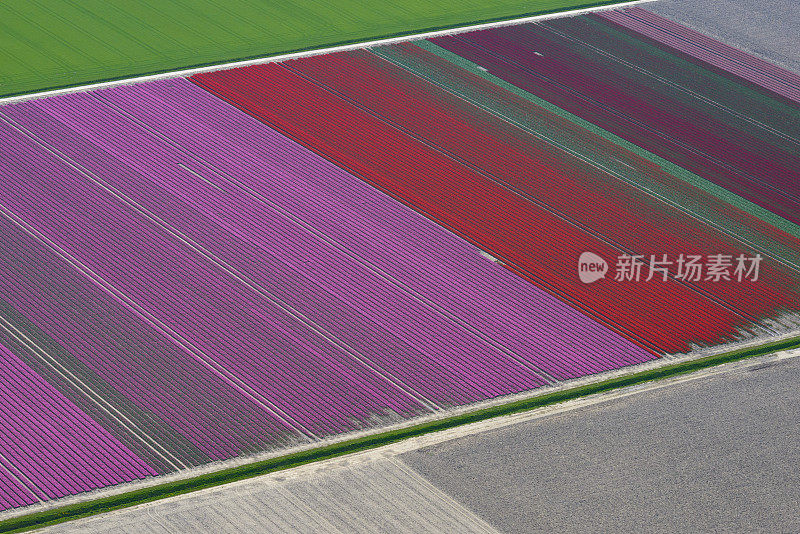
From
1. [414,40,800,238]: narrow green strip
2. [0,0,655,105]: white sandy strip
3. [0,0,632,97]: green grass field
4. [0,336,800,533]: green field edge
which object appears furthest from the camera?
[0,0,632,97]: green grass field

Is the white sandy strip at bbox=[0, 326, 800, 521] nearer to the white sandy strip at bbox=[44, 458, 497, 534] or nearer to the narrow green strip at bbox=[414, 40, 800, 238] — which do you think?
the white sandy strip at bbox=[44, 458, 497, 534]

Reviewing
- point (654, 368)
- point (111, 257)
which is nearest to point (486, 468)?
point (654, 368)

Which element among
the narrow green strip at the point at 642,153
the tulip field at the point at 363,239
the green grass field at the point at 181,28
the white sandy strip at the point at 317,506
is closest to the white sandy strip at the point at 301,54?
the green grass field at the point at 181,28

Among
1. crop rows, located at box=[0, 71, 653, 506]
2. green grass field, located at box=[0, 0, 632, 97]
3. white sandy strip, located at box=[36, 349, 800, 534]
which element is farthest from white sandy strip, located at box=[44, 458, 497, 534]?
green grass field, located at box=[0, 0, 632, 97]

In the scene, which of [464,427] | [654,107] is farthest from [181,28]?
[464,427]

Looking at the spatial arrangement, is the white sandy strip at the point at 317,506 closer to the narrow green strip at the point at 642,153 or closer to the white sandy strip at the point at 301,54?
the narrow green strip at the point at 642,153

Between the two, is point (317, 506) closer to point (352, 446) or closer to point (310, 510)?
point (310, 510)
